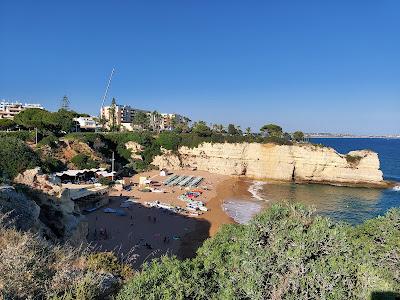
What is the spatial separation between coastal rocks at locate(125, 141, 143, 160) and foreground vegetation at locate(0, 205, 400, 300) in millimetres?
59018

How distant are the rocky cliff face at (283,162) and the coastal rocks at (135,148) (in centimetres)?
357

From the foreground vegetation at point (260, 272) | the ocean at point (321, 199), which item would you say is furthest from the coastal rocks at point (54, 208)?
the ocean at point (321, 199)

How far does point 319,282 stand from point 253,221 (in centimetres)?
170

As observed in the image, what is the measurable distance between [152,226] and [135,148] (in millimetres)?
36972

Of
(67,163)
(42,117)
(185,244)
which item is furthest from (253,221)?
(42,117)

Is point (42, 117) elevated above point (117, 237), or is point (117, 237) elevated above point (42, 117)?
point (42, 117)

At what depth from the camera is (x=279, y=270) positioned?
590 cm

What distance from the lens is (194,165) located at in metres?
68.0

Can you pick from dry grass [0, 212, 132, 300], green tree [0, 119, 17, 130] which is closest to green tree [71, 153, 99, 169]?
green tree [0, 119, 17, 130]

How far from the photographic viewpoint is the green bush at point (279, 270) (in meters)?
5.66

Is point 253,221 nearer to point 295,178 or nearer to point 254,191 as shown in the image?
point 254,191

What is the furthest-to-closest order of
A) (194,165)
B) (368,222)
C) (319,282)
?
(194,165) < (368,222) < (319,282)

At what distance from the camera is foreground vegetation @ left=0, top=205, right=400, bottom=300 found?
5.68 meters

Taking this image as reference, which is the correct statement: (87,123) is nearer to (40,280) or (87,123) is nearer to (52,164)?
(52,164)
